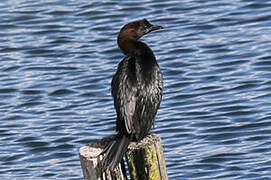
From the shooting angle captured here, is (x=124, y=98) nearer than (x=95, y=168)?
No

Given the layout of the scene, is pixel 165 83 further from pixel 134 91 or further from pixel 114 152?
pixel 114 152

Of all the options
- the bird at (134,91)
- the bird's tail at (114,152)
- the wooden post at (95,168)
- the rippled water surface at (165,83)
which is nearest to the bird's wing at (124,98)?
the bird at (134,91)

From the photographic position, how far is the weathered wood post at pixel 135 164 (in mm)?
5617

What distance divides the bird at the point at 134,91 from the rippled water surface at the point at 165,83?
2111 millimetres

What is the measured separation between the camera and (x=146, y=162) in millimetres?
5676

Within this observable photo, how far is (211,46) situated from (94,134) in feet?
9.22

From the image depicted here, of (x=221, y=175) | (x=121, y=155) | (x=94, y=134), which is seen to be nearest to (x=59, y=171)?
(x=94, y=134)

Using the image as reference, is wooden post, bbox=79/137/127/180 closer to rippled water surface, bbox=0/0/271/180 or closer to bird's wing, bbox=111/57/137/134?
bird's wing, bbox=111/57/137/134

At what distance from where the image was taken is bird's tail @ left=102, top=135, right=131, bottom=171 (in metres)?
5.58

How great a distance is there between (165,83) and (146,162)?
5200 mm

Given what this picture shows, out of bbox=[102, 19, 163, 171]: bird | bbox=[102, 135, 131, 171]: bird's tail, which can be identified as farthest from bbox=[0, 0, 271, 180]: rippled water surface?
bbox=[102, 135, 131, 171]: bird's tail

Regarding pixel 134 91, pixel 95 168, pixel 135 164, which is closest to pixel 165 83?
pixel 134 91

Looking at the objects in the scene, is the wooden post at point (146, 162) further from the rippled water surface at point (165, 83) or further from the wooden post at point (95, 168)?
the rippled water surface at point (165, 83)

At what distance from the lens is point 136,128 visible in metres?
6.01
